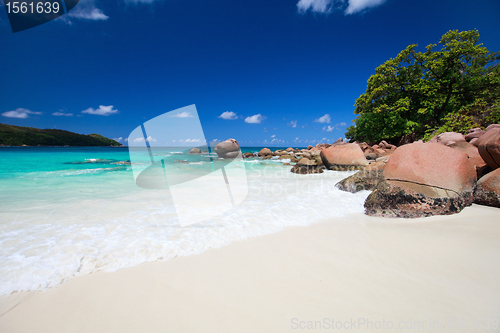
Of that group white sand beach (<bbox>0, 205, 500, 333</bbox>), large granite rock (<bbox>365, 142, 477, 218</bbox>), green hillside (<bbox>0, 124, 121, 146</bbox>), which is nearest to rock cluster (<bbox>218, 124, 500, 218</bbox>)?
large granite rock (<bbox>365, 142, 477, 218</bbox>)

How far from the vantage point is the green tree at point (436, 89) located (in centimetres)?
1434

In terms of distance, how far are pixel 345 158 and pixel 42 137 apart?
7720 centimetres

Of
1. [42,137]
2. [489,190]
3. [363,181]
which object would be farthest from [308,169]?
[42,137]

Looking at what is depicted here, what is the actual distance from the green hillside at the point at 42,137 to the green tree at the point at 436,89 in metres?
76.1

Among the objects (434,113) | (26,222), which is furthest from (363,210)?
(434,113)

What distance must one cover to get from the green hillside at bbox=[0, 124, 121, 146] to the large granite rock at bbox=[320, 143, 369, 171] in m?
72.1

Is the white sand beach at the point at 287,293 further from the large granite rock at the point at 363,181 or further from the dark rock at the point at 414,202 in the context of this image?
the large granite rock at the point at 363,181

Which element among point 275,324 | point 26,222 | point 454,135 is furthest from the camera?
point 454,135

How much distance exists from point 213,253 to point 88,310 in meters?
1.20

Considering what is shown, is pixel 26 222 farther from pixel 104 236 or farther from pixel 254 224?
pixel 254 224

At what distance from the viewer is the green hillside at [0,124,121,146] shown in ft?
159

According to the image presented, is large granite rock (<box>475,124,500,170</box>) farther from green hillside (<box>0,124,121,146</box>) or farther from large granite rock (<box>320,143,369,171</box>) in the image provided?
green hillside (<box>0,124,121,146</box>)

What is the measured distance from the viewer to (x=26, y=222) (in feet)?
10.3

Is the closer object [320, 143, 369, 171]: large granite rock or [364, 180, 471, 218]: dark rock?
[364, 180, 471, 218]: dark rock
